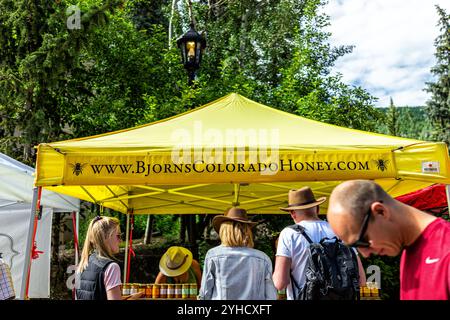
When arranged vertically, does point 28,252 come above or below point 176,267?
above

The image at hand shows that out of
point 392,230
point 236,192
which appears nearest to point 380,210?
point 392,230

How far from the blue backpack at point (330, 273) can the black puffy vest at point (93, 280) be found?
64.1 inches

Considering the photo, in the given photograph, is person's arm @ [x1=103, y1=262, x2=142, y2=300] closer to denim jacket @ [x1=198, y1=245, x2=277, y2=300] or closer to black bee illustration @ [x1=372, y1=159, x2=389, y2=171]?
denim jacket @ [x1=198, y1=245, x2=277, y2=300]

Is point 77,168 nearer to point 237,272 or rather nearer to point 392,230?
point 237,272

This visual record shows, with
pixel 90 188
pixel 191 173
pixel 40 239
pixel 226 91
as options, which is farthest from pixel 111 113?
pixel 191 173

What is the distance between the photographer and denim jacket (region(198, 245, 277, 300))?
3.63 m

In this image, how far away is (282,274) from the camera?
3775 mm

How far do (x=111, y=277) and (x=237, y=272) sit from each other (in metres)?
1.01

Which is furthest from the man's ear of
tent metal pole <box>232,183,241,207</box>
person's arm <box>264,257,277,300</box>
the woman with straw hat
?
tent metal pole <box>232,183,241,207</box>

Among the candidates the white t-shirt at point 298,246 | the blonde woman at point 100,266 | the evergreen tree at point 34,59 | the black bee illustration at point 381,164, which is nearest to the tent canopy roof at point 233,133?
the black bee illustration at point 381,164

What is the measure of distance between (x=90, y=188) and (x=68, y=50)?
4.74 metres

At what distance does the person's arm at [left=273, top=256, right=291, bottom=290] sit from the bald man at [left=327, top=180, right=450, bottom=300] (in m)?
2.15

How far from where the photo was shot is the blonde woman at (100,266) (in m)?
3.49

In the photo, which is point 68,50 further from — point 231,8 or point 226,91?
point 231,8
